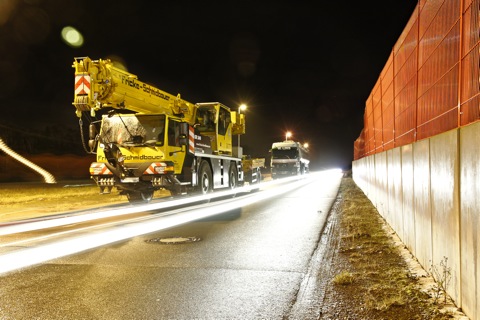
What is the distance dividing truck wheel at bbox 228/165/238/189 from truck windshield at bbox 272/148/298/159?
72.5ft

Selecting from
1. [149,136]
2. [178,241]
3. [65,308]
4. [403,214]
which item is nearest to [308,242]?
[403,214]

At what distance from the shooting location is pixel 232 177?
69.5 ft

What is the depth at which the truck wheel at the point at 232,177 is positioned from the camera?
20.8 meters

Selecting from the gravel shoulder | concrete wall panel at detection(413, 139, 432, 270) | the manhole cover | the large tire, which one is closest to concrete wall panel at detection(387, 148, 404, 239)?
the gravel shoulder

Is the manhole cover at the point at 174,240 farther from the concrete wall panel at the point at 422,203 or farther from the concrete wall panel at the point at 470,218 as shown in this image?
the concrete wall panel at the point at 470,218

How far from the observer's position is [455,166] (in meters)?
4.01

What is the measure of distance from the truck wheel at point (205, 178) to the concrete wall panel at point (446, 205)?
12210 mm

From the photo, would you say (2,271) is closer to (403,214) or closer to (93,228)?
(93,228)

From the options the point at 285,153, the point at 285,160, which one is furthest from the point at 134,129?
the point at 285,153

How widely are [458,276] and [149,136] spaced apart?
11.8 m

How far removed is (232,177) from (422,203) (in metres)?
15.9

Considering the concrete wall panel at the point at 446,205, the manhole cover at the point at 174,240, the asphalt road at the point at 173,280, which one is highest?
the concrete wall panel at the point at 446,205

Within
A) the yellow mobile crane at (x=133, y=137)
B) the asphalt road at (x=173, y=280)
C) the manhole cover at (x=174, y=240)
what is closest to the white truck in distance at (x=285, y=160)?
the yellow mobile crane at (x=133, y=137)

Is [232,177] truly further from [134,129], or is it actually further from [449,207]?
[449,207]
